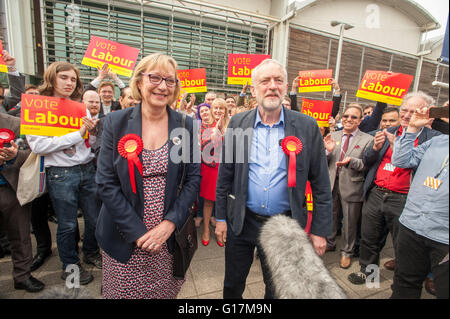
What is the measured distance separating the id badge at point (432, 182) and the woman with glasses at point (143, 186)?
1.34m

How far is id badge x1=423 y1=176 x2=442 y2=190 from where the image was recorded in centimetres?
65

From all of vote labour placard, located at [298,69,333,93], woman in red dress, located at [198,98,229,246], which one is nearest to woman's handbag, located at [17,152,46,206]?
woman in red dress, located at [198,98,229,246]

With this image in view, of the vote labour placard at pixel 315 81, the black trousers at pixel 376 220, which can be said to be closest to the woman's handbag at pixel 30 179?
the black trousers at pixel 376 220

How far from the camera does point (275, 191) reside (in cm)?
178

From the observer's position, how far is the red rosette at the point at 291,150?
1653mm

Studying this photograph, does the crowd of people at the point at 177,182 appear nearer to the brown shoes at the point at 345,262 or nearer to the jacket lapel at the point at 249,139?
the jacket lapel at the point at 249,139

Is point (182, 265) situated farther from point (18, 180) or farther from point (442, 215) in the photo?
point (18, 180)

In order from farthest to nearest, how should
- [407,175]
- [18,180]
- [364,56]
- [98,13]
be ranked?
[364,56]
[98,13]
[407,175]
[18,180]

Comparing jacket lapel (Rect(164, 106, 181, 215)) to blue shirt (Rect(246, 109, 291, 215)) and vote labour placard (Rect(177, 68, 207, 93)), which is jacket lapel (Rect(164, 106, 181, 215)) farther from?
vote labour placard (Rect(177, 68, 207, 93))

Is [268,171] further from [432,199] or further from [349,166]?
[349,166]

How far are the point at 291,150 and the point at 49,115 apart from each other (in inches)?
91.1

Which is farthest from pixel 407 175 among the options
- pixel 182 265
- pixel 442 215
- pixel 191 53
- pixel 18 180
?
pixel 191 53

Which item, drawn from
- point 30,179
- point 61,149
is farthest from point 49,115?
point 30,179

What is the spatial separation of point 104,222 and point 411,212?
1.77m
